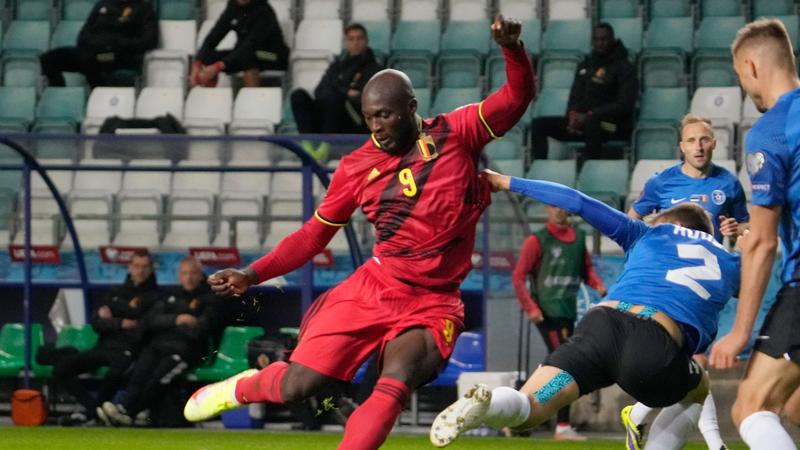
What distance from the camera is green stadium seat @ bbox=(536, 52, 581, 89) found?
54.1 feet

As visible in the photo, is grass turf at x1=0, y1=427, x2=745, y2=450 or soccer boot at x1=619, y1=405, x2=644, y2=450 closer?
soccer boot at x1=619, y1=405, x2=644, y2=450

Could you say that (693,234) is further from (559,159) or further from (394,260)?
(559,159)

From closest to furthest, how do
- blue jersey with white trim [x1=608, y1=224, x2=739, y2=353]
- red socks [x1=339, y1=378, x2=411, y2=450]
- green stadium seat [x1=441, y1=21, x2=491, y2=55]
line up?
red socks [x1=339, y1=378, x2=411, y2=450] → blue jersey with white trim [x1=608, y1=224, x2=739, y2=353] → green stadium seat [x1=441, y1=21, x2=491, y2=55]

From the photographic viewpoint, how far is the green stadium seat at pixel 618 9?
16.9 metres

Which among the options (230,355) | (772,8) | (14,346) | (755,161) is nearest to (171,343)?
(230,355)

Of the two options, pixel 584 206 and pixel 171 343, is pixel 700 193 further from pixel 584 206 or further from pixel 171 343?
pixel 171 343

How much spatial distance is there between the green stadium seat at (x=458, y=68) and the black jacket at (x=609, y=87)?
197cm

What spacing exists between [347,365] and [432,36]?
36.1 feet

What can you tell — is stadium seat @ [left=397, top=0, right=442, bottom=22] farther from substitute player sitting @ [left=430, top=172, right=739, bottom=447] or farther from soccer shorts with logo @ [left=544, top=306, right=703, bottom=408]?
soccer shorts with logo @ [left=544, top=306, right=703, bottom=408]

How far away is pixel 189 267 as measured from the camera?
13.2 m

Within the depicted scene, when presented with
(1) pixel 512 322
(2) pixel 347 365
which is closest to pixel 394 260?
(2) pixel 347 365

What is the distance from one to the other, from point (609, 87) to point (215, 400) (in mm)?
8704

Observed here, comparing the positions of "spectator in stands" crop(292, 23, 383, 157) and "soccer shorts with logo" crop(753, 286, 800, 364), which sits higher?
"spectator in stands" crop(292, 23, 383, 157)

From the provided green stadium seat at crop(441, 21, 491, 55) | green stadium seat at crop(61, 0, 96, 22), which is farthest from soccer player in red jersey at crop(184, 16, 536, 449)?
green stadium seat at crop(61, 0, 96, 22)
